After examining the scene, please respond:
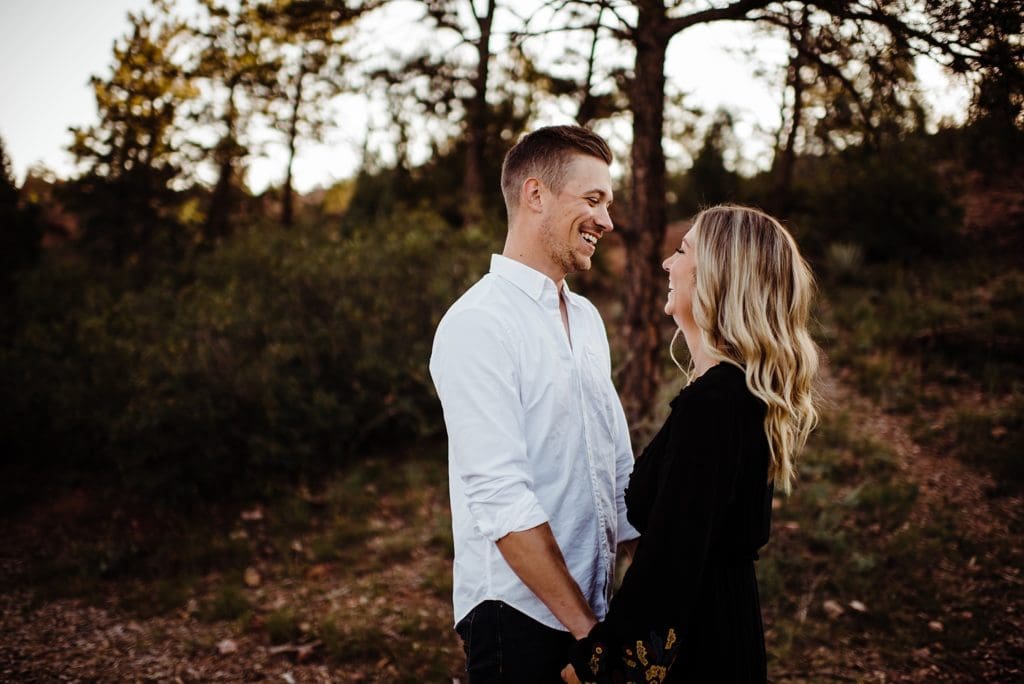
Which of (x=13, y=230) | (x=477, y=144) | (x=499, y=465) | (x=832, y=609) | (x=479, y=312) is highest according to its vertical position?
(x=477, y=144)

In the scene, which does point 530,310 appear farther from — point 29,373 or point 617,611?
point 29,373

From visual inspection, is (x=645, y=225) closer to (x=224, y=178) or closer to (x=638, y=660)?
(x=638, y=660)

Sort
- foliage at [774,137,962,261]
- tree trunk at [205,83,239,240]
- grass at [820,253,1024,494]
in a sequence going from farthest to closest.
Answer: tree trunk at [205,83,239,240] → foliage at [774,137,962,261] → grass at [820,253,1024,494]

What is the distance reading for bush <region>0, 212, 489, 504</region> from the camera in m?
5.87

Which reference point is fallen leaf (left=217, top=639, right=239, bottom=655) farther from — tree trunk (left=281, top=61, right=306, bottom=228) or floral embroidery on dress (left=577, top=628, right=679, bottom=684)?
tree trunk (left=281, top=61, right=306, bottom=228)

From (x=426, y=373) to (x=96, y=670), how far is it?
385cm

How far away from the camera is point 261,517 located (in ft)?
19.1

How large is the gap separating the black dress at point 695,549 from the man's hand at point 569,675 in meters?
Answer: 0.08

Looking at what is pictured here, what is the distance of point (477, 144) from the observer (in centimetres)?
1313

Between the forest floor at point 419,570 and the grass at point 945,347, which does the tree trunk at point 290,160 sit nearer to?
the forest floor at point 419,570

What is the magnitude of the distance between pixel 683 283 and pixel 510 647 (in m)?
1.24

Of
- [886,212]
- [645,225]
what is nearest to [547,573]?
[645,225]

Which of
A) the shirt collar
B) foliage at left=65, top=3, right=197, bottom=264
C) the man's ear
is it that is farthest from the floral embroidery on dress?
foliage at left=65, top=3, right=197, bottom=264

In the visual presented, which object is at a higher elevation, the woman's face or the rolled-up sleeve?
the woman's face
